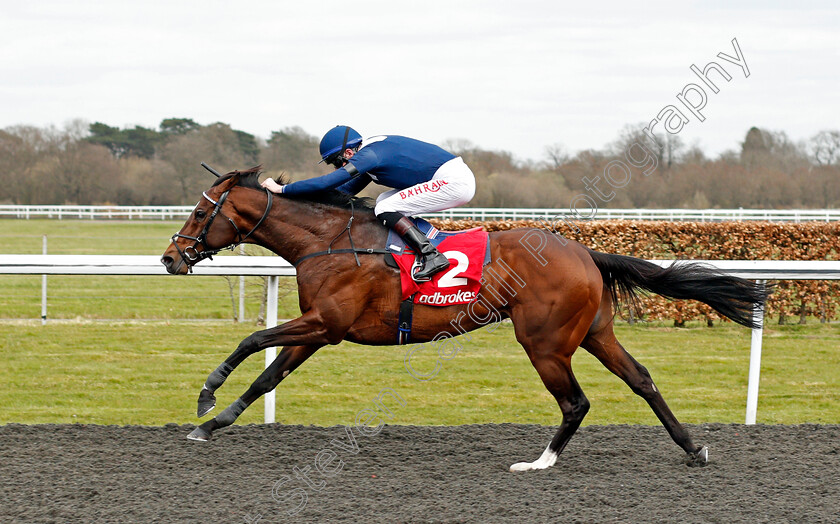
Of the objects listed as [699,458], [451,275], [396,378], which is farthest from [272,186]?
[396,378]

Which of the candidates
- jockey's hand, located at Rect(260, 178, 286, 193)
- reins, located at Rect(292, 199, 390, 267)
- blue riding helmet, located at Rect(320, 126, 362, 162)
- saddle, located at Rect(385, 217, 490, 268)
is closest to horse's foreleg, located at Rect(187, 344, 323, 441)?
reins, located at Rect(292, 199, 390, 267)

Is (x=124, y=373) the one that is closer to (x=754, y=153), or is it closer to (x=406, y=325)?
(x=406, y=325)

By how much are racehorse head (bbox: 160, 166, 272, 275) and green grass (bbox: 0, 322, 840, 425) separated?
1892 mm

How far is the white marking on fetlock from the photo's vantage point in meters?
3.76

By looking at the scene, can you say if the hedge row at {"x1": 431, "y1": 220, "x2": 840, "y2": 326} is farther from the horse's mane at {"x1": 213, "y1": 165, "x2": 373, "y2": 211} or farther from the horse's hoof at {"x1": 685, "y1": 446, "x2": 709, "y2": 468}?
the horse's hoof at {"x1": 685, "y1": 446, "x2": 709, "y2": 468}

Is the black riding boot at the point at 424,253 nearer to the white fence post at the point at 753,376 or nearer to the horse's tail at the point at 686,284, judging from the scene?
the horse's tail at the point at 686,284

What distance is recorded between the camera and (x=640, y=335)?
9125mm

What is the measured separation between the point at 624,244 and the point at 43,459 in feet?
24.9

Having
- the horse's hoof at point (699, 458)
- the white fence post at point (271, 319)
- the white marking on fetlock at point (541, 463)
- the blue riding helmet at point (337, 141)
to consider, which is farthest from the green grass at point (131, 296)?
the horse's hoof at point (699, 458)

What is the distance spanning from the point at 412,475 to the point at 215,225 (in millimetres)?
1589

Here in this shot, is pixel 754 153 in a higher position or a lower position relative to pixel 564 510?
higher

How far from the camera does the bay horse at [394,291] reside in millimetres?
3871

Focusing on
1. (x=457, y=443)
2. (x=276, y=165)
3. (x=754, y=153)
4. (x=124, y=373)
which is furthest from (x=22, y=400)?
(x=754, y=153)

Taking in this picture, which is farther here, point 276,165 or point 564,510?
point 276,165
